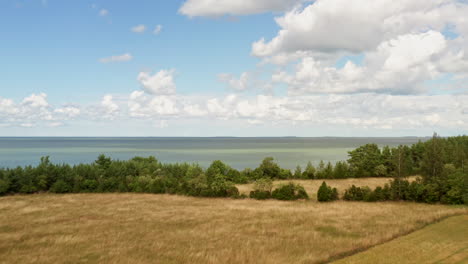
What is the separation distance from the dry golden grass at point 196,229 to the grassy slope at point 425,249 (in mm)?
2076

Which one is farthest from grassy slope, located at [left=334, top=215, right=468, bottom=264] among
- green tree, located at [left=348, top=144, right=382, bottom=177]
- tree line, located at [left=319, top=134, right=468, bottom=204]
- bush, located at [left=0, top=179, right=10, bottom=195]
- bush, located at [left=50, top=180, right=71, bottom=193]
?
bush, located at [left=0, top=179, right=10, bottom=195]

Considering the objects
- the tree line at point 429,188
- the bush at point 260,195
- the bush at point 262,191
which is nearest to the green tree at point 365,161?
the tree line at point 429,188

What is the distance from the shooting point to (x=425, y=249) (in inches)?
923

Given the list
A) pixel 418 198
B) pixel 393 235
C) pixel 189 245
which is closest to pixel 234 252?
pixel 189 245

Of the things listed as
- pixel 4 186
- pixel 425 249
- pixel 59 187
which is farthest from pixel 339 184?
pixel 4 186

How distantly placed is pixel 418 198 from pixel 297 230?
81.7ft

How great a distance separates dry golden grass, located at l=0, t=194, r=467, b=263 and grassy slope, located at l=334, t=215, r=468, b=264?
208 centimetres

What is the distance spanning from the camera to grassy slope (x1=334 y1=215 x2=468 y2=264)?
21.5 m

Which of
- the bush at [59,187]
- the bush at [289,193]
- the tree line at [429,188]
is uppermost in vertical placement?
the tree line at [429,188]

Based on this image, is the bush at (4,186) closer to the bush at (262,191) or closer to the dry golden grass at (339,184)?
the dry golden grass at (339,184)

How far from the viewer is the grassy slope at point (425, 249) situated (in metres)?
21.5

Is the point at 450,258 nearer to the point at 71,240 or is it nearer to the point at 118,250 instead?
the point at 118,250

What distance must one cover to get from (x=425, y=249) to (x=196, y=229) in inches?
776

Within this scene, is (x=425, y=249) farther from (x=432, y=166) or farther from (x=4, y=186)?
(x=4, y=186)
